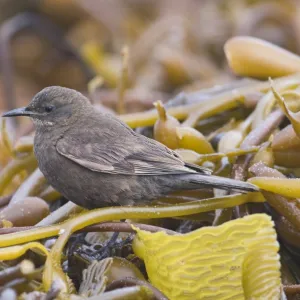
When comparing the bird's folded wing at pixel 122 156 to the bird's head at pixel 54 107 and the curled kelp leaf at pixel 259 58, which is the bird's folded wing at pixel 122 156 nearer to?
the bird's head at pixel 54 107

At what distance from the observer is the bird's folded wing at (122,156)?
1964 mm

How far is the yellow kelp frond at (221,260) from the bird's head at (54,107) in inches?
34.4

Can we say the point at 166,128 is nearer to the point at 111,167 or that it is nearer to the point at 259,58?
the point at 111,167

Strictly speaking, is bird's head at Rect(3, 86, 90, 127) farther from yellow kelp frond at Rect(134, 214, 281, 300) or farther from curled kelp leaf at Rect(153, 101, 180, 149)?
yellow kelp frond at Rect(134, 214, 281, 300)

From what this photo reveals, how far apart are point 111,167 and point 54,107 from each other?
408 mm

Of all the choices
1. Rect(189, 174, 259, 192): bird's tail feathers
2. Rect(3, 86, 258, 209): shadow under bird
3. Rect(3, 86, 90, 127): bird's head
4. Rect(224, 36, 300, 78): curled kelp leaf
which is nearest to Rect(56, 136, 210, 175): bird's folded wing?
Rect(3, 86, 258, 209): shadow under bird

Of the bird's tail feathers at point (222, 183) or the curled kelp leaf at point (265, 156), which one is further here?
the curled kelp leaf at point (265, 156)

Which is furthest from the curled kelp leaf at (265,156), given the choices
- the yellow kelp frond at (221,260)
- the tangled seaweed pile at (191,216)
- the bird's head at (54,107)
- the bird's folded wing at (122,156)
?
the bird's head at (54,107)

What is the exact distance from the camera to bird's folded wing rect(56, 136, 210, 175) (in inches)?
77.3

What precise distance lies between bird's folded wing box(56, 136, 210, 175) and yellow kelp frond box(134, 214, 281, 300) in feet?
1.67

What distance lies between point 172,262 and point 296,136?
0.55 meters

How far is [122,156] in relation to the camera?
2004 mm

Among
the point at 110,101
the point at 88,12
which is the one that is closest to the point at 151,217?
the point at 110,101

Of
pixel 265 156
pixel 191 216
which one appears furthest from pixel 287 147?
pixel 191 216
